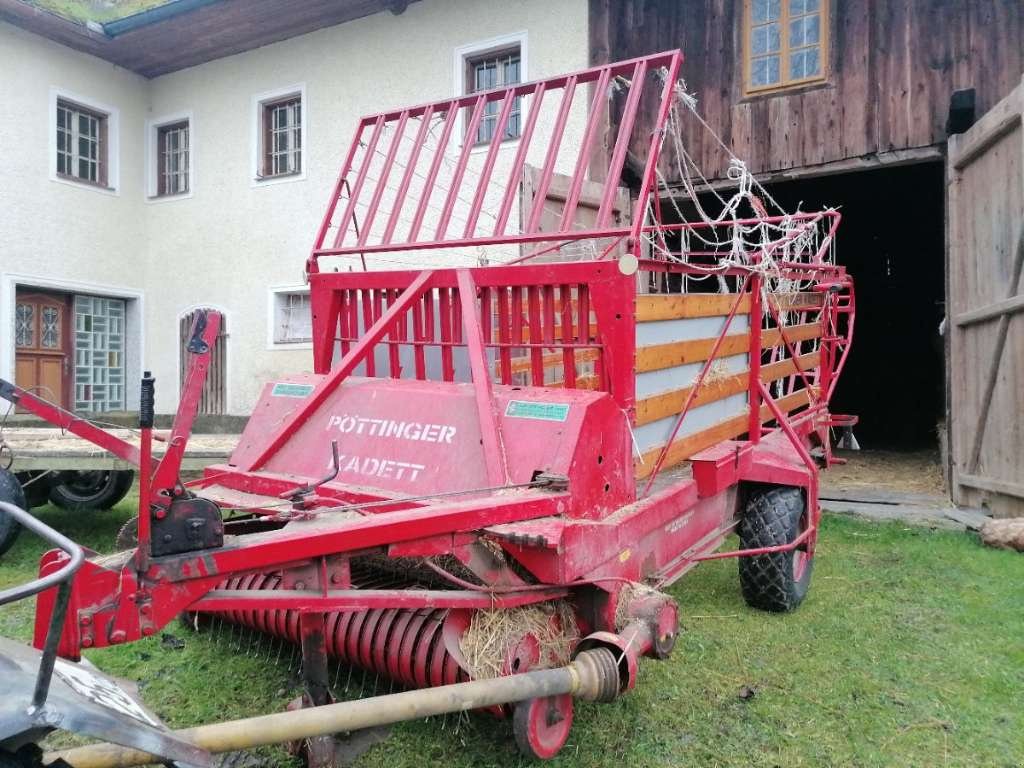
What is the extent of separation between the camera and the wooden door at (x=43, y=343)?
11430 mm

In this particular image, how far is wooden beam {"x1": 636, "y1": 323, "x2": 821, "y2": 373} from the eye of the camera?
3354 millimetres

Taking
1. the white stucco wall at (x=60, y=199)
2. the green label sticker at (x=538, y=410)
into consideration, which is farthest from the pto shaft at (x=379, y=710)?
the white stucco wall at (x=60, y=199)

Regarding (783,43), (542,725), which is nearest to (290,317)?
(783,43)

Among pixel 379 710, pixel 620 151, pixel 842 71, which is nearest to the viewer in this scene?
pixel 379 710

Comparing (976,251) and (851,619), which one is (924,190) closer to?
Result: (976,251)

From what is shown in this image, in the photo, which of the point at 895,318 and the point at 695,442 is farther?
the point at 895,318

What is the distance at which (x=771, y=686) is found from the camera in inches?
138

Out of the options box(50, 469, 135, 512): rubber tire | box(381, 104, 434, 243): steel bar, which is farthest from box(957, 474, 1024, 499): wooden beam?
box(50, 469, 135, 512): rubber tire

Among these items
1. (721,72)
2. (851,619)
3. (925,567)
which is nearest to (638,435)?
(851,619)

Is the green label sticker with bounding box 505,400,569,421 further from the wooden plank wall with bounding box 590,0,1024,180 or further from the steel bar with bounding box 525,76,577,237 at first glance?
the wooden plank wall with bounding box 590,0,1024,180

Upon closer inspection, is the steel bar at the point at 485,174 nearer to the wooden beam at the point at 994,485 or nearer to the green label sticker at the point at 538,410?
the green label sticker at the point at 538,410

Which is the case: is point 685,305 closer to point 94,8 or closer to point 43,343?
point 43,343

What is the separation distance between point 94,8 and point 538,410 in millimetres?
17640

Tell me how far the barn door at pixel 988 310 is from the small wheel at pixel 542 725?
5.34 metres
